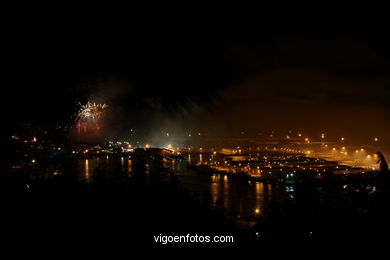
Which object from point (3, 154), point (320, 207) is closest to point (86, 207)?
point (3, 154)

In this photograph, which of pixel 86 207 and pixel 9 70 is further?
pixel 9 70

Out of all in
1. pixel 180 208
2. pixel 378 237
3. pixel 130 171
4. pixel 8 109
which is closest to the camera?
pixel 378 237

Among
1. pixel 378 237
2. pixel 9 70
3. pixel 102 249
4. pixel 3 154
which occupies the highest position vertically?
pixel 9 70

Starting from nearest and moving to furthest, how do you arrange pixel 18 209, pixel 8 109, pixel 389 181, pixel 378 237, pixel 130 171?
1. pixel 378 237
2. pixel 389 181
3. pixel 18 209
4. pixel 130 171
5. pixel 8 109

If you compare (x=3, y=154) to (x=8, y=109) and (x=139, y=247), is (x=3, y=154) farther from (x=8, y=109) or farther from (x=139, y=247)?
(x=139, y=247)

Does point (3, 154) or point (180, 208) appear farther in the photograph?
point (3, 154)

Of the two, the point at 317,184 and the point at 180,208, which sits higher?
the point at 317,184

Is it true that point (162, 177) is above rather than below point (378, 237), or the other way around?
Answer: above

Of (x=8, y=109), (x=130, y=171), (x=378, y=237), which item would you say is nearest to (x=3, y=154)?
(x=8, y=109)

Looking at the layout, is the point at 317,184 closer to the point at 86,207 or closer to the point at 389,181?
the point at 389,181
